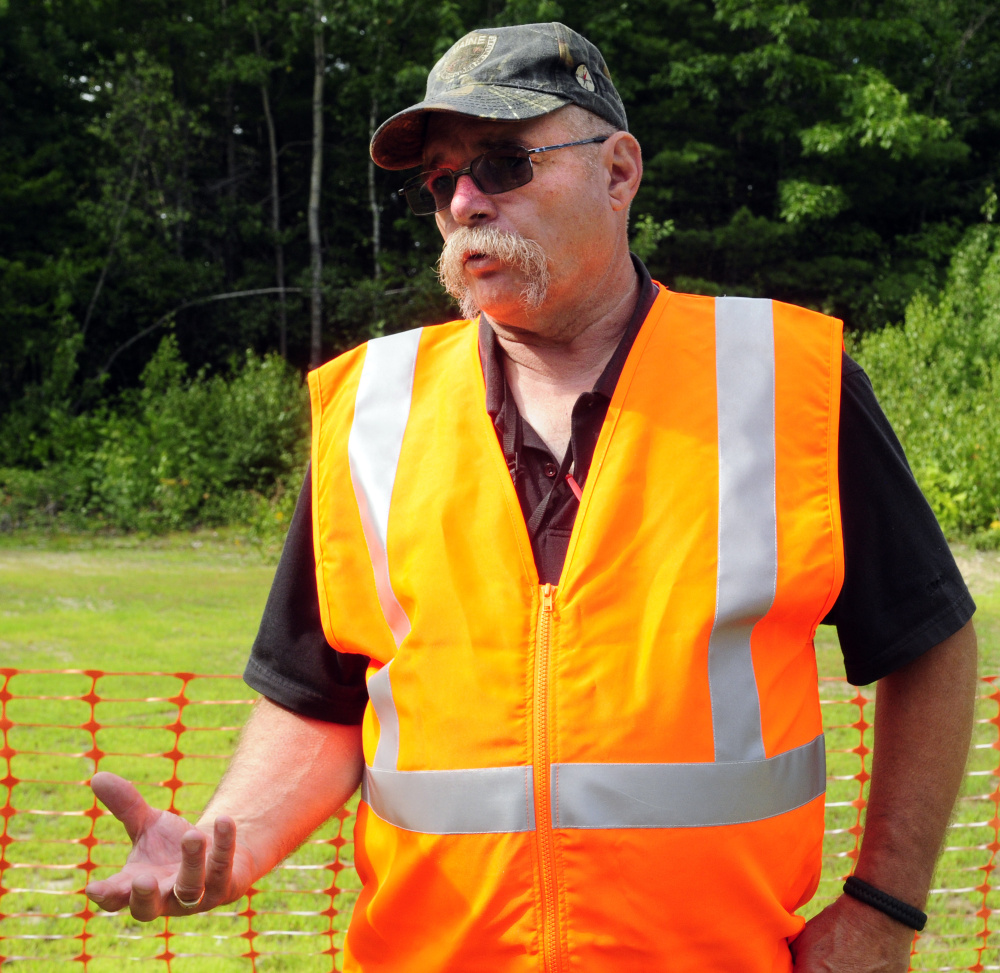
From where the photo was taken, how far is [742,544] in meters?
1.61

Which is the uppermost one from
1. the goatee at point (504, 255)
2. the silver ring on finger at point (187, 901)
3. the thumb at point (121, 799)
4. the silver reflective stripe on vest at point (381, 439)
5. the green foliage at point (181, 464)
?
the goatee at point (504, 255)

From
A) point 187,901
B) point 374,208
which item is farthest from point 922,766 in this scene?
point 374,208

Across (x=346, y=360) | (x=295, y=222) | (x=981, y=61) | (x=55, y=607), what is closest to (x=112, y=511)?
(x=55, y=607)

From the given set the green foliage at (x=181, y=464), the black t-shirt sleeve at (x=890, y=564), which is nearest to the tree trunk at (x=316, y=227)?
the green foliage at (x=181, y=464)

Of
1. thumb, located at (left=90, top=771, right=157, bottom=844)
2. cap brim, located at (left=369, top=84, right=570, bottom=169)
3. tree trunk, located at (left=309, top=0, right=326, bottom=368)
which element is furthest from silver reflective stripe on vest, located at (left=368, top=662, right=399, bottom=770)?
tree trunk, located at (left=309, top=0, right=326, bottom=368)

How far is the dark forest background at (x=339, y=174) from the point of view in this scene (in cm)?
1914

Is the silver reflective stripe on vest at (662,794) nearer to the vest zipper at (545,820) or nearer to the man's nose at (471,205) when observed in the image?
the vest zipper at (545,820)

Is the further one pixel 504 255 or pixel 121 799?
pixel 504 255

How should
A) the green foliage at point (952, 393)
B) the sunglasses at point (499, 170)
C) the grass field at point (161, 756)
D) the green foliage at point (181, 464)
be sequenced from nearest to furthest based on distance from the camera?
1. the sunglasses at point (499, 170)
2. the grass field at point (161, 756)
3. the green foliage at point (952, 393)
4. the green foliage at point (181, 464)

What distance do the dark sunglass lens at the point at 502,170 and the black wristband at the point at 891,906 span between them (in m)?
1.33

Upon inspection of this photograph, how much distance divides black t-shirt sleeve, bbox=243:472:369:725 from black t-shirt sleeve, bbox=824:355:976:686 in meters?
0.83

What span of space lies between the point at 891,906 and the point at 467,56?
1624mm

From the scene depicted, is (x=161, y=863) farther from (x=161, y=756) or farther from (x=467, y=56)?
(x=161, y=756)

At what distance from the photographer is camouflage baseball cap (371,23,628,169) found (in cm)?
186
